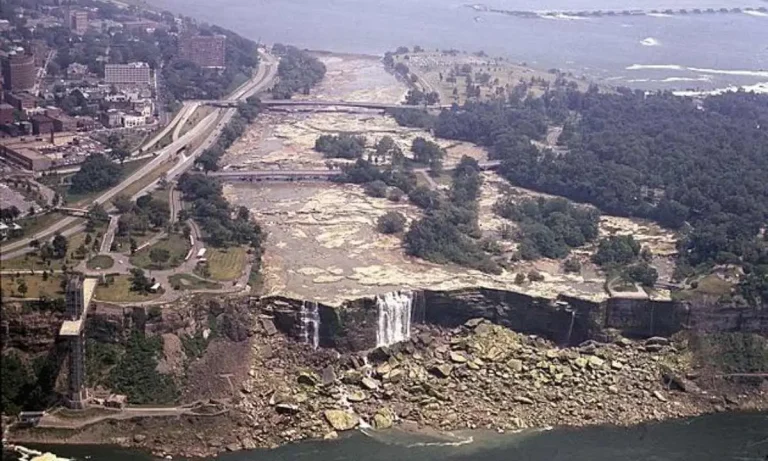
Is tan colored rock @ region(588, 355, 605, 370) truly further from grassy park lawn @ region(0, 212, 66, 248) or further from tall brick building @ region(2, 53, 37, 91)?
tall brick building @ region(2, 53, 37, 91)

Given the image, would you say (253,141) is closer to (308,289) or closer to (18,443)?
(308,289)

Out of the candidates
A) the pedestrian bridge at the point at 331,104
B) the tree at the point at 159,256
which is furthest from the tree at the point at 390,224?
the pedestrian bridge at the point at 331,104

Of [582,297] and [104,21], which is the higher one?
[104,21]

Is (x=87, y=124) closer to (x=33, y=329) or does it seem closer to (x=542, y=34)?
(x=33, y=329)

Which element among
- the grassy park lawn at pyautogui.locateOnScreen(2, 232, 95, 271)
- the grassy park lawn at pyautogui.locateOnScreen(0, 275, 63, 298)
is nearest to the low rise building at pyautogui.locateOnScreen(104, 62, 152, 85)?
the grassy park lawn at pyautogui.locateOnScreen(2, 232, 95, 271)

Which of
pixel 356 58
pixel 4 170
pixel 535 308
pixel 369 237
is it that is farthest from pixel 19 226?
pixel 356 58
